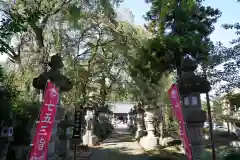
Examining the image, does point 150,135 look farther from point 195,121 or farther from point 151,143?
point 195,121

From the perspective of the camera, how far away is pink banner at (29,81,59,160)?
483cm

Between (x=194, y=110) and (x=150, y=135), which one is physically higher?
(x=194, y=110)

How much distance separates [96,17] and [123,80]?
24.9 ft

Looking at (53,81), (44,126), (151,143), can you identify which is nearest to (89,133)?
(151,143)

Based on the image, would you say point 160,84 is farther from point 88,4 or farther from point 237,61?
point 88,4

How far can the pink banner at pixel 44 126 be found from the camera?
483cm

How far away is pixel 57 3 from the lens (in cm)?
1072

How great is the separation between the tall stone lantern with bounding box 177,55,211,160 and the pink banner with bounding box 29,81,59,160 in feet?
13.2

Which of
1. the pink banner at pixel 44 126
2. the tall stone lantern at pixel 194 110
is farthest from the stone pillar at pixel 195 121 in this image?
the pink banner at pixel 44 126

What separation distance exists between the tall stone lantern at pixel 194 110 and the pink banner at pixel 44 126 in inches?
159

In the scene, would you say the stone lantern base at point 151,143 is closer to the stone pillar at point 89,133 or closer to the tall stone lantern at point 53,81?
the stone pillar at point 89,133

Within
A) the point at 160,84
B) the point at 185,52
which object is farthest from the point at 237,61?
the point at 160,84

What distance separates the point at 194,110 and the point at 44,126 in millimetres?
4437

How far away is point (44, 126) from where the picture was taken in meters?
5.09
